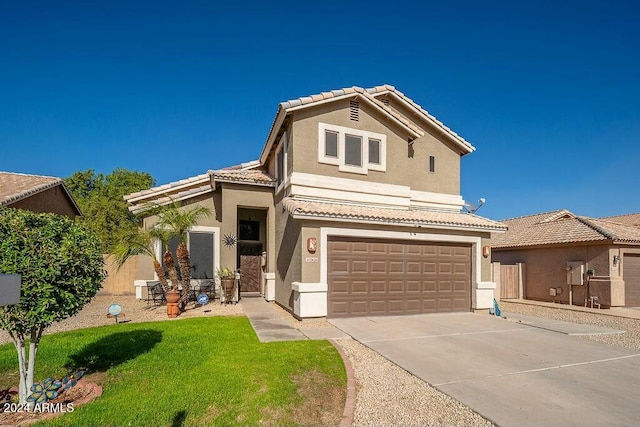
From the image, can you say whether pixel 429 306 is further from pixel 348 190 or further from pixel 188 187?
pixel 188 187

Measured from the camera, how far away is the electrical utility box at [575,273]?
16.2 m

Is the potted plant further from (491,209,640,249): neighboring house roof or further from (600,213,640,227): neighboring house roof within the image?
(600,213,640,227): neighboring house roof

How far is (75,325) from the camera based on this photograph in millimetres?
10422

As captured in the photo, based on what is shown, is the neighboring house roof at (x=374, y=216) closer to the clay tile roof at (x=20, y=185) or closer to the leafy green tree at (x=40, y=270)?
the leafy green tree at (x=40, y=270)

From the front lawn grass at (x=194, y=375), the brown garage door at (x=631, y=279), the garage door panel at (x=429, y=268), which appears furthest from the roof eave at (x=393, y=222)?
the brown garage door at (x=631, y=279)

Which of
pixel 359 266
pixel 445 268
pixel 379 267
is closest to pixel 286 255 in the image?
pixel 359 266

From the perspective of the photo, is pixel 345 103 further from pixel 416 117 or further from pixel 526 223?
pixel 526 223

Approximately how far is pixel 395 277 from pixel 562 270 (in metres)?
10.5

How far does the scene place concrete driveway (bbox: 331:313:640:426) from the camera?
194 inches

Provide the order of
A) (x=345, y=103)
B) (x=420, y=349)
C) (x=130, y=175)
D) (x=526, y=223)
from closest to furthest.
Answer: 1. (x=420, y=349)
2. (x=345, y=103)
3. (x=526, y=223)
4. (x=130, y=175)

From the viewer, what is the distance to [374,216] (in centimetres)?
1154

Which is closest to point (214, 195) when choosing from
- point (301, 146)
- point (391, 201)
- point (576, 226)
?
point (301, 146)

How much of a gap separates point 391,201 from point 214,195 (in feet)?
25.6

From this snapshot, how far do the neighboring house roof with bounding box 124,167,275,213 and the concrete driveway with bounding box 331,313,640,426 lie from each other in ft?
24.2
